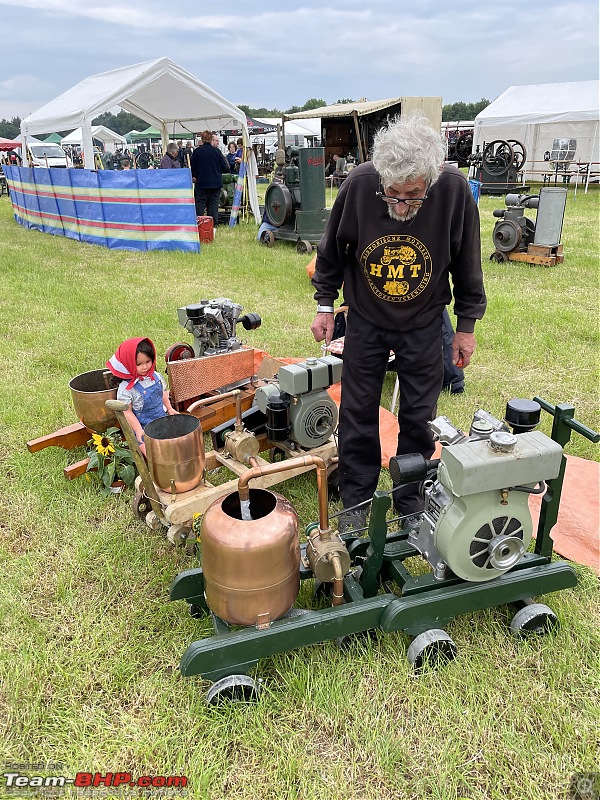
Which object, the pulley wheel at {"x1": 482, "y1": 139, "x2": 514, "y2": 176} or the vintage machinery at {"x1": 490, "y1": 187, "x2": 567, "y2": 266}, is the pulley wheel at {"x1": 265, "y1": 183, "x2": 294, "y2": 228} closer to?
the vintage machinery at {"x1": 490, "y1": 187, "x2": 567, "y2": 266}

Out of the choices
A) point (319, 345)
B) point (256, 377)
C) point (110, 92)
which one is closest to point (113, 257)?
point (110, 92)

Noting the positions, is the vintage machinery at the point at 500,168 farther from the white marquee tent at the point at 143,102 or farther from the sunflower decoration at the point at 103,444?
the sunflower decoration at the point at 103,444

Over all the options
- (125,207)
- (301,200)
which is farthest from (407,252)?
(125,207)

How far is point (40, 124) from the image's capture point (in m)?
12.2

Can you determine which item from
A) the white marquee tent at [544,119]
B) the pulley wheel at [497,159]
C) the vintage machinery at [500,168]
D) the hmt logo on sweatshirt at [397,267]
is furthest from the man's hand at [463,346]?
the white marquee tent at [544,119]

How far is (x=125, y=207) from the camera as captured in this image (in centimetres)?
1042

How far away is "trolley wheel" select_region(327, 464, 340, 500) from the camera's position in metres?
3.15

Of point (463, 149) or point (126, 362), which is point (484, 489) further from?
point (463, 149)

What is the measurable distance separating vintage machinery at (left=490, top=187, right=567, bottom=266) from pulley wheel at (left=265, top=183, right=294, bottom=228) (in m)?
3.47

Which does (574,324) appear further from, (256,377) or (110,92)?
(110,92)

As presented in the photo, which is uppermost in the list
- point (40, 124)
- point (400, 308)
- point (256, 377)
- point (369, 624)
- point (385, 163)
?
point (40, 124)

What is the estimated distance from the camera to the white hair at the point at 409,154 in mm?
2078

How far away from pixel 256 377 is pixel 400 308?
1540 millimetres

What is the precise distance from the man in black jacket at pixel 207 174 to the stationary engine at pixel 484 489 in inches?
427
